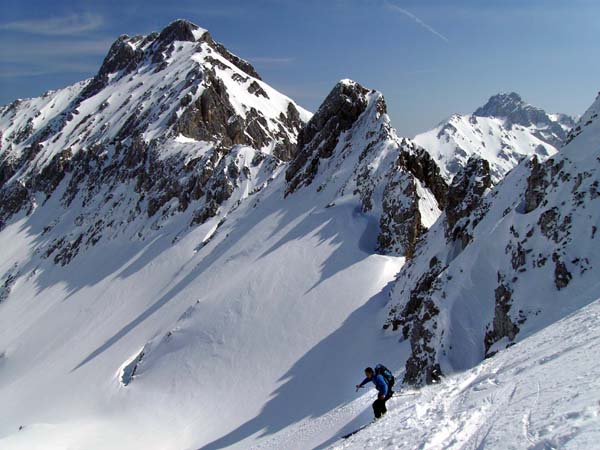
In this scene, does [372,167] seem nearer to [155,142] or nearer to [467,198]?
[467,198]

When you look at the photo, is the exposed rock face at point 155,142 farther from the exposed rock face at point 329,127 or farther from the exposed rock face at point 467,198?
the exposed rock face at point 467,198

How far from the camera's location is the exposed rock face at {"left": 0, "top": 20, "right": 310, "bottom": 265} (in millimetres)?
74438

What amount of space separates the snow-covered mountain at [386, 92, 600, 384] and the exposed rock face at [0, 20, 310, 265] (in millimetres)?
47937

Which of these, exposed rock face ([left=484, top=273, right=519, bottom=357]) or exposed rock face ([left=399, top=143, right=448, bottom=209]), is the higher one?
exposed rock face ([left=399, top=143, right=448, bottom=209])

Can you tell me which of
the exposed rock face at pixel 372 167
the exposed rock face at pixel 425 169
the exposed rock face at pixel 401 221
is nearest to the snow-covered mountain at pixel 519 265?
the exposed rock face at pixel 401 221

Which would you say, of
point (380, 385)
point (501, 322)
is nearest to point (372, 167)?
point (501, 322)

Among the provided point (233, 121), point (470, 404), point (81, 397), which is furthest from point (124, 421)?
point (233, 121)

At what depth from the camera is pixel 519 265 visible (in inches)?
786

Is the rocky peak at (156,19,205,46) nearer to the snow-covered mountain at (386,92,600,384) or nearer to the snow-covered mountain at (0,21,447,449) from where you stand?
the snow-covered mountain at (0,21,447,449)

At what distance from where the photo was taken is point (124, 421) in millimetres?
35312

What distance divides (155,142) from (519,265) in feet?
261

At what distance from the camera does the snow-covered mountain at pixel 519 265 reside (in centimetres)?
1748

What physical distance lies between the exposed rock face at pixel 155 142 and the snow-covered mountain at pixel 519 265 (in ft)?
157

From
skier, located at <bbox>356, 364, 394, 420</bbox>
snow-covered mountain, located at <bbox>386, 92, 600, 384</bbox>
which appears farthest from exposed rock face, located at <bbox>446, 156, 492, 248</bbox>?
skier, located at <bbox>356, 364, 394, 420</bbox>
